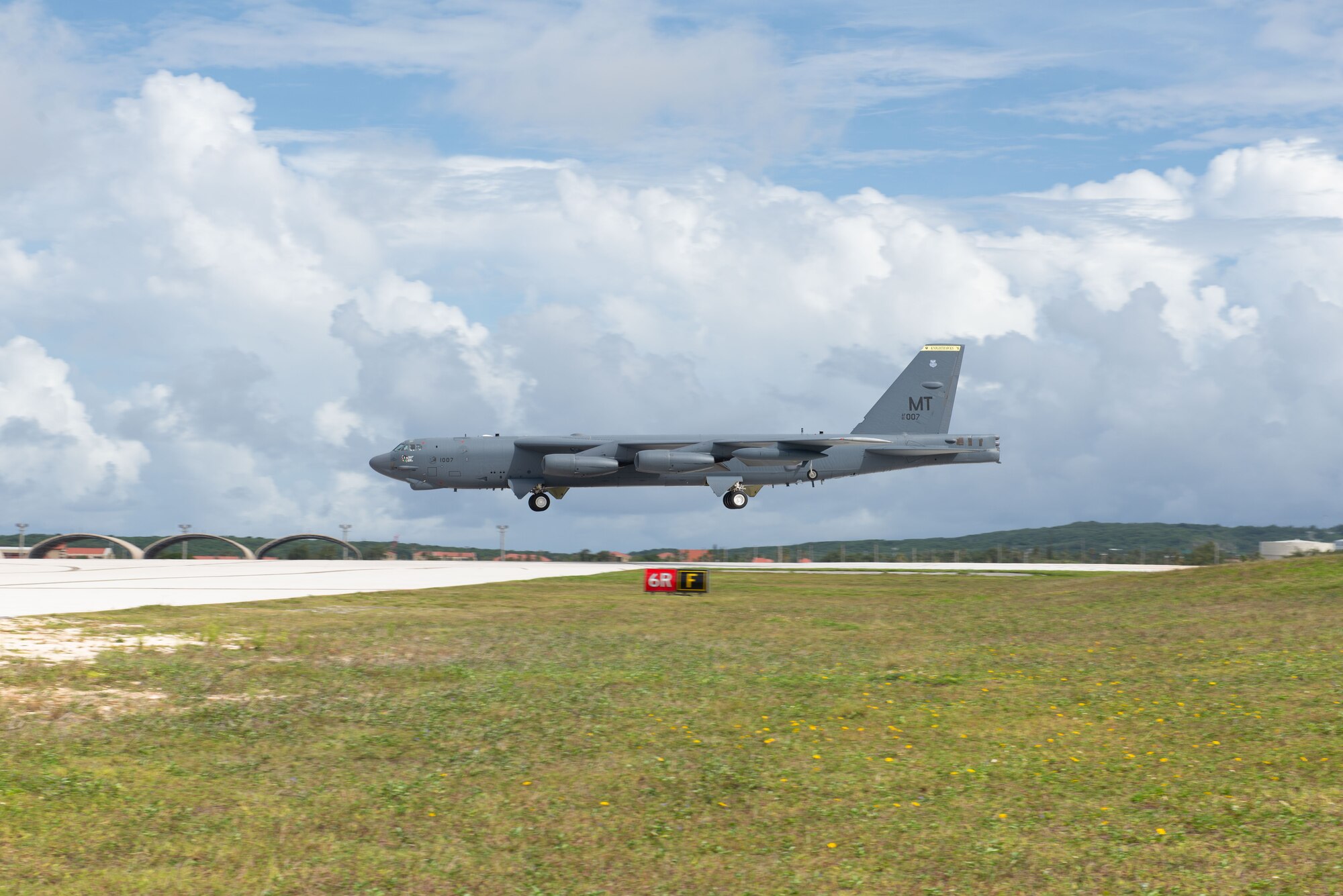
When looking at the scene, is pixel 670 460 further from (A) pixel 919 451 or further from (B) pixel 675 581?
(B) pixel 675 581

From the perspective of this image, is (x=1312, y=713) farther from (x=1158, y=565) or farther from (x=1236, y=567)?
(x=1158, y=565)

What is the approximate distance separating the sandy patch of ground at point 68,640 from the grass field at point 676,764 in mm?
483

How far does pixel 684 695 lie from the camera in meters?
14.4

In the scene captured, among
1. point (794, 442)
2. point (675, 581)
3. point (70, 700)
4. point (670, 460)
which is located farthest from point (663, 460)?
point (70, 700)

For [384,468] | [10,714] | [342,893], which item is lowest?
[342,893]

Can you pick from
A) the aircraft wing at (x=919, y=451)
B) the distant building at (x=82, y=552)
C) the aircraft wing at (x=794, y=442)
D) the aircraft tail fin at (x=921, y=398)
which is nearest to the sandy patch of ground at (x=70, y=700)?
the aircraft wing at (x=794, y=442)

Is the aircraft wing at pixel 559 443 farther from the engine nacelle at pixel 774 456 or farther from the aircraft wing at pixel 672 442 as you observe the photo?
the engine nacelle at pixel 774 456

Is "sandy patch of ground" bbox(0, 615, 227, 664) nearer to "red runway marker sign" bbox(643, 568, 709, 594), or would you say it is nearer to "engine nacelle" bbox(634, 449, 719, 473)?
"red runway marker sign" bbox(643, 568, 709, 594)

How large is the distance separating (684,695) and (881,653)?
4975 mm

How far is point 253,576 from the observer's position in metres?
40.1

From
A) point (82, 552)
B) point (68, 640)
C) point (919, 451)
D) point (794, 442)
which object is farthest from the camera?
point (82, 552)

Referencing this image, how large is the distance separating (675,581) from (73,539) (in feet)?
152

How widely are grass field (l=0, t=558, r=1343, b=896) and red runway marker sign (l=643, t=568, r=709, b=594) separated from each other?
38.4 feet

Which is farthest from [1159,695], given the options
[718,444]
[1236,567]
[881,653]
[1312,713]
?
[718,444]
